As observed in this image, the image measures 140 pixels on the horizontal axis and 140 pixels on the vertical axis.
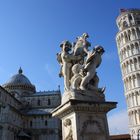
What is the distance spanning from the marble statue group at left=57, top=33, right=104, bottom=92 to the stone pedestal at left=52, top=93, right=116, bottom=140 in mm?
442

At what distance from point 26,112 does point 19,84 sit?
12393 millimetres

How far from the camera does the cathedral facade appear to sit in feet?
177

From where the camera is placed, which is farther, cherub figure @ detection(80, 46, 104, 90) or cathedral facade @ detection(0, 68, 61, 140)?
cathedral facade @ detection(0, 68, 61, 140)

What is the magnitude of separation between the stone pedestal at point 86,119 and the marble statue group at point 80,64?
44 centimetres

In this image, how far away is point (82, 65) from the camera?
597 cm

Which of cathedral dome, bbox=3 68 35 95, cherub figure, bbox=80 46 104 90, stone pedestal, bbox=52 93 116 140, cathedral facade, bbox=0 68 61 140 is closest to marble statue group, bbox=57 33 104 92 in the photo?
cherub figure, bbox=80 46 104 90

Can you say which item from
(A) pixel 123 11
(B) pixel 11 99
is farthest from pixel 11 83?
(A) pixel 123 11

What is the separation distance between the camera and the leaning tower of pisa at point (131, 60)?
50062mm

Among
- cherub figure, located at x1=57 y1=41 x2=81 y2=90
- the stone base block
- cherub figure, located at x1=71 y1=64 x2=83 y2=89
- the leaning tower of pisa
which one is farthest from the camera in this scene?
the leaning tower of pisa

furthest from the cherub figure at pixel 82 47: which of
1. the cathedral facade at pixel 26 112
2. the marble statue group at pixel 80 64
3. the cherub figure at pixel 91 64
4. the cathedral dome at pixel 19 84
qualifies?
the cathedral dome at pixel 19 84

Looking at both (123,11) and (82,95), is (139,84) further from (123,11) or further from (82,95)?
(82,95)

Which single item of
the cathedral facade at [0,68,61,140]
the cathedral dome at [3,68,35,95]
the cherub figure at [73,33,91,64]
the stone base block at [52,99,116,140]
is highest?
the cathedral dome at [3,68,35,95]

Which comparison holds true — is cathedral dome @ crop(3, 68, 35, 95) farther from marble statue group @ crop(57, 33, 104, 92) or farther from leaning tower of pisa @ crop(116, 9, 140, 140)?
marble statue group @ crop(57, 33, 104, 92)

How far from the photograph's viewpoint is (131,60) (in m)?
53.6
